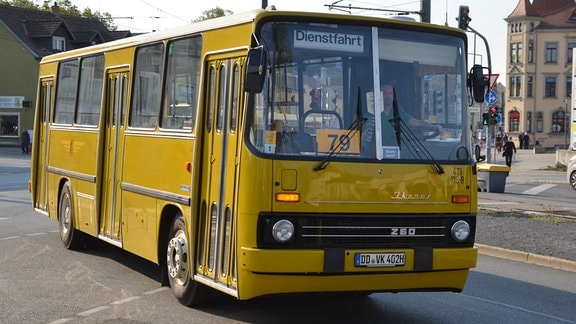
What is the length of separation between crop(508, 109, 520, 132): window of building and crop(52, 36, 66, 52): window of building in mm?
62249

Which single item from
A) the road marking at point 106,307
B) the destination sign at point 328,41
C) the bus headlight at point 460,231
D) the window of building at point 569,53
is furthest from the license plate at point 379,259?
the window of building at point 569,53

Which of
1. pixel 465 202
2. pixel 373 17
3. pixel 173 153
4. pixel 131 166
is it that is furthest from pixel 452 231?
pixel 131 166

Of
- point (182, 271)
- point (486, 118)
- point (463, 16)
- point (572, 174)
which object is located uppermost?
point (463, 16)

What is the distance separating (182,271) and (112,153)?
300 cm

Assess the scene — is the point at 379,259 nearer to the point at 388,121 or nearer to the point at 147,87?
the point at 388,121

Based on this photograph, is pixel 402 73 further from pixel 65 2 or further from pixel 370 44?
pixel 65 2

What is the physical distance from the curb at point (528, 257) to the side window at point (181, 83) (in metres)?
6.22

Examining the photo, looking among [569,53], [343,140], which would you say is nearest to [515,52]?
[569,53]

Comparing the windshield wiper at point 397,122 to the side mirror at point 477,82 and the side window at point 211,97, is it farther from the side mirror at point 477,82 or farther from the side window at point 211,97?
the side window at point 211,97

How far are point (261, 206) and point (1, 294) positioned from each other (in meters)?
3.84

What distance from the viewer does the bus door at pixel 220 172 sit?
8.51m

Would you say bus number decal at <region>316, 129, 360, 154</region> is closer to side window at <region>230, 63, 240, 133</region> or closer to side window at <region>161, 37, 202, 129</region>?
side window at <region>230, 63, 240, 133</region>

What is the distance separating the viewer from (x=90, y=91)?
13.5 meters

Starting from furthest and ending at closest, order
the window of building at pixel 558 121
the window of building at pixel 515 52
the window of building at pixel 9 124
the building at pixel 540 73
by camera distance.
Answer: the window of building at pixel 515 52, the building at pixel 540 73, the window of building at pixel 558 121, the window of building at pixel 9 124
